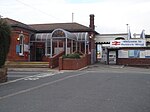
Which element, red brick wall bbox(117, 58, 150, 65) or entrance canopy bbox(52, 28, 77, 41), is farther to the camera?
red brick wall bbox(117, 58, 150, 65)

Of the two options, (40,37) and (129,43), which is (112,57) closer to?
(129,43)

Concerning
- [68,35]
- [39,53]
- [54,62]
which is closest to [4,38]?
[54,62]

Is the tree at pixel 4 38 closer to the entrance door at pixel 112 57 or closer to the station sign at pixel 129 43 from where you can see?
the station sign at pixel 129 43

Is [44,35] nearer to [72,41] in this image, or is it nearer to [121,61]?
[72,41]

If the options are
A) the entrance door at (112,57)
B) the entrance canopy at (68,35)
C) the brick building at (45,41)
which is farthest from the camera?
the entrance door at (112,57)

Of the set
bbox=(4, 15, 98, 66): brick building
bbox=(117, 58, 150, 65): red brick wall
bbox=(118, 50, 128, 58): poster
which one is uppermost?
bbox=(4, 15, 98, 66): brick building

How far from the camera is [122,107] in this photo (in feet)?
34.9

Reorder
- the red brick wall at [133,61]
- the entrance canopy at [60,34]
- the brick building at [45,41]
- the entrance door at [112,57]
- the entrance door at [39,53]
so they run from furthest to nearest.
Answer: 1. the entrance door at [112,57]
2. the red brick wall at [133,61]
3. the entrance door at [39,53]
4. the brick building at [45,41]
5. the entrance canopy at [60,34]

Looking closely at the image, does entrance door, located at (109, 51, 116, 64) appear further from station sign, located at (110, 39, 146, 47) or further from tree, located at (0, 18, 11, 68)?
tree, located at (0, 18, 11, 68)

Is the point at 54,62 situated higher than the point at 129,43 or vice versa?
the point at 129,43

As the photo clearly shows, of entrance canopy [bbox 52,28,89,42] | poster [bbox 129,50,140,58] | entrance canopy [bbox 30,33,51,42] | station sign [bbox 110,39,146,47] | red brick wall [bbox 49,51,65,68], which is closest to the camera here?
red brick wall [bbox 49,51,65,68]

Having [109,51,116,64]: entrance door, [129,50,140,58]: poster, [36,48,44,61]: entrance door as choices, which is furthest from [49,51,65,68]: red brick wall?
[109,51,116,64]: entrance door

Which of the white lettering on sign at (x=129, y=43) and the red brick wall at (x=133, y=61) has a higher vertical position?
the white lettering on sign at (x=129, y=43)

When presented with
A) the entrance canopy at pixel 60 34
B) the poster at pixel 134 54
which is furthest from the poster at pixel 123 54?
the entrance canopy at pixel 60 34
